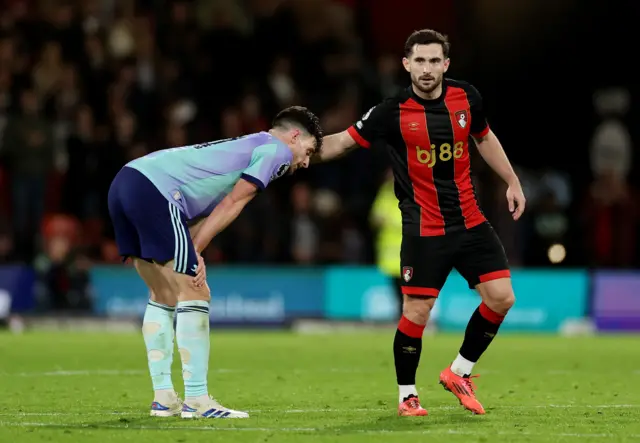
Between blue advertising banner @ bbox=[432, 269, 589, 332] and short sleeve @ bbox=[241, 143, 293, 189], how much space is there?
10037 mm

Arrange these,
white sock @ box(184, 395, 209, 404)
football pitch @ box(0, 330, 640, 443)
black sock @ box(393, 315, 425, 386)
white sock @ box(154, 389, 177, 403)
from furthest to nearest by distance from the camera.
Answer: black sock @ box(393, 315, 425, 386)
white sock @ box(154, 389, 177, 403)
white sock @ box(184, 395, 209, 404)
football pitch @ box(0, 330, 640, 443)

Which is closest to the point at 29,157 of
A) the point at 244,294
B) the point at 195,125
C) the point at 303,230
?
the point at 195,125

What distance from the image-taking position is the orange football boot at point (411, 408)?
7984mm

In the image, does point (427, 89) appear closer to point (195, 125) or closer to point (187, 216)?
point (187, 216)

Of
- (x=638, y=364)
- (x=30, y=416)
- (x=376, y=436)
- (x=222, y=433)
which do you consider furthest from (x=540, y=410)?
(x=638, y=364)

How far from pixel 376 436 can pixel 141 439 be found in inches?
48.7

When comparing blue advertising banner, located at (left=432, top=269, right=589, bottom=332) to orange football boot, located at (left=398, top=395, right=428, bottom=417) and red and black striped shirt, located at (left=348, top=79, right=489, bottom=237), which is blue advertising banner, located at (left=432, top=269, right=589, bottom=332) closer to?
red and black striped shirt, located at (left=348, top=79, right=489, bottom=237)

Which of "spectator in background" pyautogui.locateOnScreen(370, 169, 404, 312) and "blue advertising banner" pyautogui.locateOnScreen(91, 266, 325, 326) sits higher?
"spectator in background" pyautogui.locateOnScreen(370, 169, 404, 312)

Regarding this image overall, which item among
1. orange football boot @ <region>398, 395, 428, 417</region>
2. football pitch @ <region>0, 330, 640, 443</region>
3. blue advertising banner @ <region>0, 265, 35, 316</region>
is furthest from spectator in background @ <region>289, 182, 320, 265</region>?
orange football boot @ <region>398, 395, 428, 417</region>

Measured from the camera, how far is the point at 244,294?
17.6 meters

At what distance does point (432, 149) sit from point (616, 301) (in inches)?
406

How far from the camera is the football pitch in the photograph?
281 inches

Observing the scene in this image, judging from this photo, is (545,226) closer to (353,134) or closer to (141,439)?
(353,134)

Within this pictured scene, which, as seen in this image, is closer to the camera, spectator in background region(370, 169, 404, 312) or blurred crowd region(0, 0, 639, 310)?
spectator in background region(370, 169, 404, 312)
